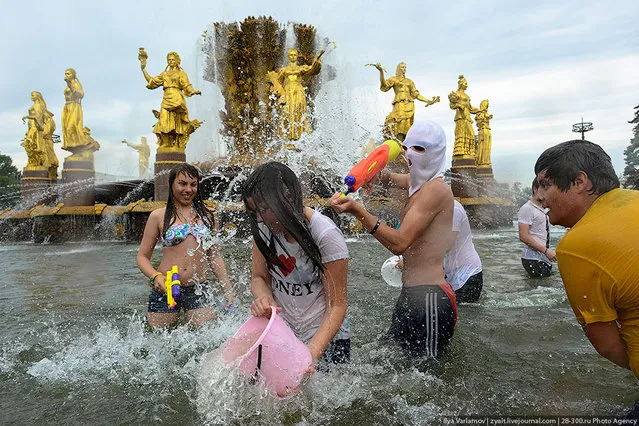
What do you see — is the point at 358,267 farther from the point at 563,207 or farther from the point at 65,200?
the point at 65,200

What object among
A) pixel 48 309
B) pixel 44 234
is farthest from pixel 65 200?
pixel 48 309

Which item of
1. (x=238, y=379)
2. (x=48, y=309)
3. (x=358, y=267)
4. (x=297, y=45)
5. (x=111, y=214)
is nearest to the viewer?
(x=238, y=379)

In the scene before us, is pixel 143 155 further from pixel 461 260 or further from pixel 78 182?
pixel 461 260

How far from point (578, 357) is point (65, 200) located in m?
16.0

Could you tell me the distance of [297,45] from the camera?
1703cm

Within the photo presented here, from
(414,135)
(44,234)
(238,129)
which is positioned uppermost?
(238,129)

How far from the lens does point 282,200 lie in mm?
2252

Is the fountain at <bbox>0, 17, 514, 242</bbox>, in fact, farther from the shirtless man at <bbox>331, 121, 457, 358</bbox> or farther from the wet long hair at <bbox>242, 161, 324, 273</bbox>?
the wet long hair at <bbox>242, 161, 324, 273</bbox>

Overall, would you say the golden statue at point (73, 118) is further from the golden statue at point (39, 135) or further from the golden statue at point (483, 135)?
the golden statue at point (483, 135)

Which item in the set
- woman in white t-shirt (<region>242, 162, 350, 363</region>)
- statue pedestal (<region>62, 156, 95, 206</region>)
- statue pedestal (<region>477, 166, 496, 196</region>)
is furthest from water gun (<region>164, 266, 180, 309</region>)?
statue pedestal (<region>477, 166, 496, 196</region>)

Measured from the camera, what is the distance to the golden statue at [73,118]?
647 inches

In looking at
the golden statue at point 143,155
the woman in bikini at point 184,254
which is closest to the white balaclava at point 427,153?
the woman in bikini at point 184,254

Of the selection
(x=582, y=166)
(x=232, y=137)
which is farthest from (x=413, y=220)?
(x=232, y=137)

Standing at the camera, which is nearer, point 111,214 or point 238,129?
point 111,214
